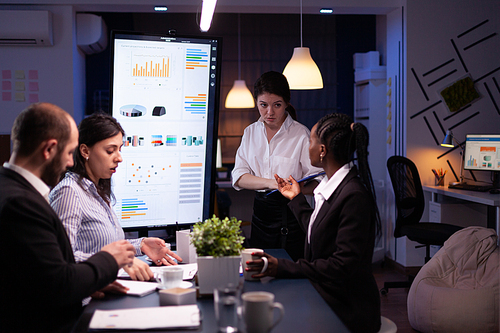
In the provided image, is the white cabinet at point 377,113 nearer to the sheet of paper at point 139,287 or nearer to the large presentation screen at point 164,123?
the large presentation screen at point 164,123

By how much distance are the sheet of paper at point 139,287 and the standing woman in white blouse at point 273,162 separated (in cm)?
115

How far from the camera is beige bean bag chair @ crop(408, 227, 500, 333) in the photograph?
2.73m

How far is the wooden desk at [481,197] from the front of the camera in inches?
140

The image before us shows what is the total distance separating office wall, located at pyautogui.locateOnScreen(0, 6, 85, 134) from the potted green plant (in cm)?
391

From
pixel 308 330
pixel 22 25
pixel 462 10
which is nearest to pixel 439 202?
pixel 462 10

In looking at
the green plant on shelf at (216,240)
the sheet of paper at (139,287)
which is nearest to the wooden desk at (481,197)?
the green plant on shelf at (216,240)

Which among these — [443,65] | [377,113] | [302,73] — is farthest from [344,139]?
[377,113]

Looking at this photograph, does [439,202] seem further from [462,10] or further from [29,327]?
[29,327]

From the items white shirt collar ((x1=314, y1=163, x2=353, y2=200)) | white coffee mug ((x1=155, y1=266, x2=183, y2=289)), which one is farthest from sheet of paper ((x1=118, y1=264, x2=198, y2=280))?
white shirt collar ((x1=314, y1=163, x2=353, y2=200))

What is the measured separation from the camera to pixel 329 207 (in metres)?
1.66

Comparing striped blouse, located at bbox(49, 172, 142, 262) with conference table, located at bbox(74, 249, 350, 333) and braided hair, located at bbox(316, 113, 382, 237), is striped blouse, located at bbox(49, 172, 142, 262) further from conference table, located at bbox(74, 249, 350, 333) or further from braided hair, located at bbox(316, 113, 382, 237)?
braided hair, located at bbox(316, 113, 382, 237)

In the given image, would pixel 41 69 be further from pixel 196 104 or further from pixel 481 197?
pixel 481 197

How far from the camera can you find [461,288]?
2.85m

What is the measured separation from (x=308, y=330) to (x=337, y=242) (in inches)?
18.5
